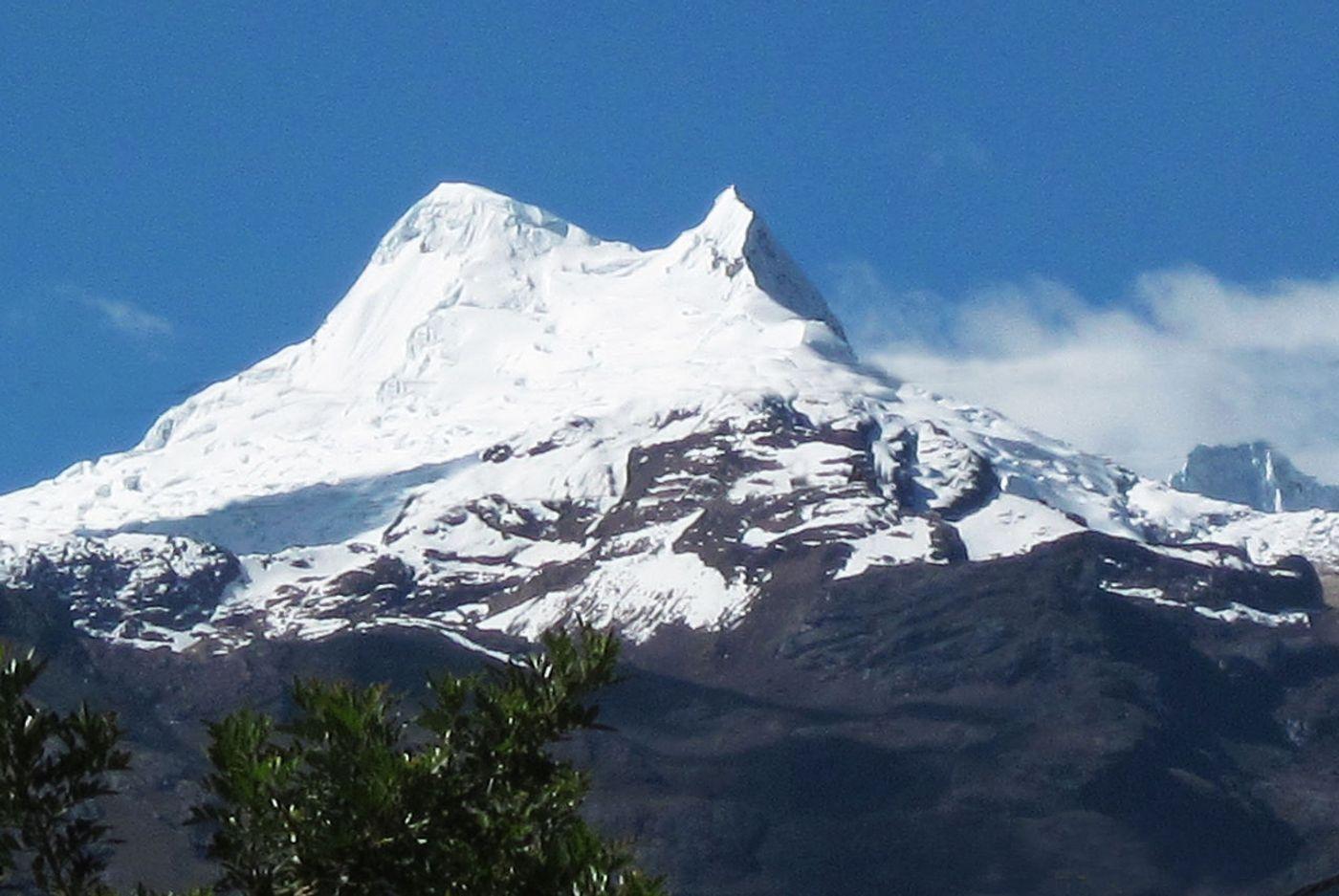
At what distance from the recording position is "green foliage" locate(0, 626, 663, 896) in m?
20.8

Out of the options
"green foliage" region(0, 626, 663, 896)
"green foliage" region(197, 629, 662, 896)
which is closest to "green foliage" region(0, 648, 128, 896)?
"green foliage" region(0, 626, 663, 896)

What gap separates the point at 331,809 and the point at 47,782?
247 cm

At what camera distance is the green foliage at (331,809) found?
68.3ft

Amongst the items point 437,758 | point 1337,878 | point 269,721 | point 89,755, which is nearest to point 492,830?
point 437,758

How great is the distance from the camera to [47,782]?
21.4 metres

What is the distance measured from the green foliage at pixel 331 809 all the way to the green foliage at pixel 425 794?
0.05ft

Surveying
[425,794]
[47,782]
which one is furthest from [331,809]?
[47,782]

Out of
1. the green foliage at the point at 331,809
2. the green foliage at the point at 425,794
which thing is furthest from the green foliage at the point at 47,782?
the green foliage at the point at 425,794

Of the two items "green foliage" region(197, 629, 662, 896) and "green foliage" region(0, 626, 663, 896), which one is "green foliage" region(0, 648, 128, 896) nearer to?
"green foliage" region(0, 626, 663, 896)

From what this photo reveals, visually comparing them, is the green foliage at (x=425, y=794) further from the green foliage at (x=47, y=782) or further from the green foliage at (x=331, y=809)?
the green foliage at (x=47, y=782)

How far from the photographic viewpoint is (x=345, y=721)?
21297 mm

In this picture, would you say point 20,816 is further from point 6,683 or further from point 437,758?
point 437,758

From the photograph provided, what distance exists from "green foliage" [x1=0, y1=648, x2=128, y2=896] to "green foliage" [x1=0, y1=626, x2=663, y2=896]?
16 millimetres

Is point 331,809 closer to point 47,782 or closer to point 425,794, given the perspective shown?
point 425,794
